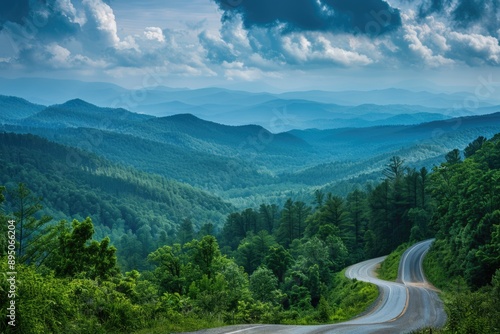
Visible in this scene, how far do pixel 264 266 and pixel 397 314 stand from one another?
30814 mm

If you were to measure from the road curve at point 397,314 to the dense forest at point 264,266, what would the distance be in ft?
6.06

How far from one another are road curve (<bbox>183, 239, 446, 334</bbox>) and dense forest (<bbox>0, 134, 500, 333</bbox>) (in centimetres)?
185

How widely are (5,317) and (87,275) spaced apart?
1360cm

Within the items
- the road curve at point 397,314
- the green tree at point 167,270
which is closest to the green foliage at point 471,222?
the road curve at point 397,314

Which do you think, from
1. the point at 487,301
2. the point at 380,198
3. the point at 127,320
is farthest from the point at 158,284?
the point at 380,198

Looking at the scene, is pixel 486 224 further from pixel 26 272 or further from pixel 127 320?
pixel 26 272

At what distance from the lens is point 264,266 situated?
217ft

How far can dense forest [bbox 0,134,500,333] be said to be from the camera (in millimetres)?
18828

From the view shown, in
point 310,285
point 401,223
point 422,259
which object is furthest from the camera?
point 401,223

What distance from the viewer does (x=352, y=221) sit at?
98.8 meters

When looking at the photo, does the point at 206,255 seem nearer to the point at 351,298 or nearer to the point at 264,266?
the point at 351,298

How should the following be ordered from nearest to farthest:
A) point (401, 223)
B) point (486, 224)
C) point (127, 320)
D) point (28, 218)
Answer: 1. point (127, 320)
2. point (28, 218)
3. point (486, 224)
4. point (401, 223)

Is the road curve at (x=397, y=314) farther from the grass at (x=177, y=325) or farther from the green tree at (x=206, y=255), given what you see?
the green tree at (x=206, y=255)

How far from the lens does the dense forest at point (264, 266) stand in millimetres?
18828
